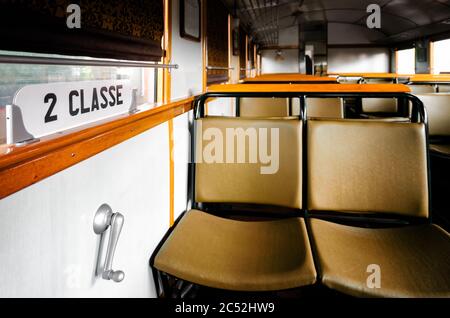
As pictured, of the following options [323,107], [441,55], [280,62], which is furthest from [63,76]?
[280,62]

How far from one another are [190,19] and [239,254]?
6.28ft

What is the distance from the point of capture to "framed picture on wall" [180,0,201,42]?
2.36 m

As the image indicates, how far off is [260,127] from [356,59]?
14.5 metres

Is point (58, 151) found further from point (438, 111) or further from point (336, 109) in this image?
point (438, 111)

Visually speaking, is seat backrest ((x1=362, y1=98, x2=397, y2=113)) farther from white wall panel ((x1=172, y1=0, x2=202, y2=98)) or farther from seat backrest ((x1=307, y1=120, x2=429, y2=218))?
seat backrest ((x1=307, y1=120, x2=429, y2=218))

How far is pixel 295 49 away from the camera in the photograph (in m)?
14.6

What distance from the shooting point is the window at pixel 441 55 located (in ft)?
27.1

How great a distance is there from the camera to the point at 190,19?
8.62 ft

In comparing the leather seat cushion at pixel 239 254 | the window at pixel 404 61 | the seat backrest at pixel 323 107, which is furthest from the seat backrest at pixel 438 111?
A: the window at pixel 404 61

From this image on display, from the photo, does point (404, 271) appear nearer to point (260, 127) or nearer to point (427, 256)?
point (427, 256)

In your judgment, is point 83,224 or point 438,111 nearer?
point 83,224

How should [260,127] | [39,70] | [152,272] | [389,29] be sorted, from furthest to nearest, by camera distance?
[389,29]
[260,127]
[152,272]
[39,70]

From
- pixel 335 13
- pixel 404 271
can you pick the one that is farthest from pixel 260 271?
pixel 335 13

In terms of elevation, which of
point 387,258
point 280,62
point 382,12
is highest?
point 280,62
